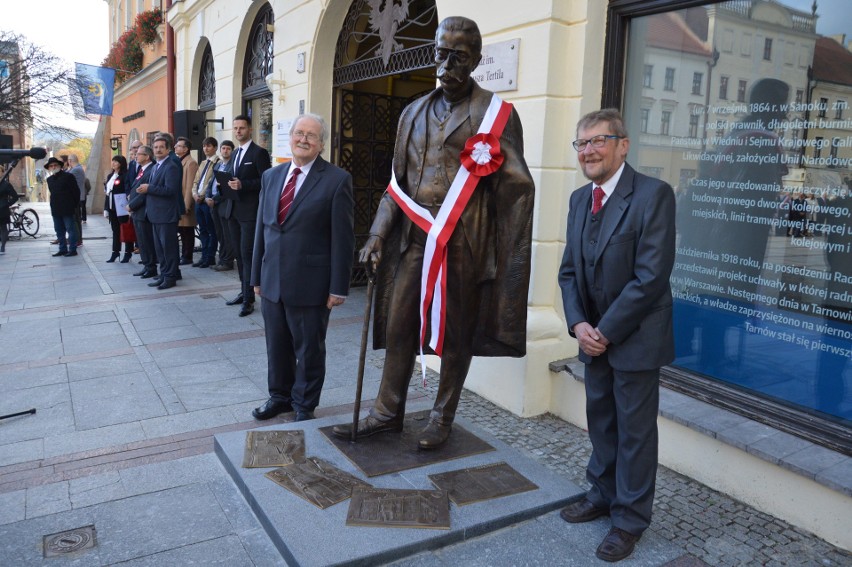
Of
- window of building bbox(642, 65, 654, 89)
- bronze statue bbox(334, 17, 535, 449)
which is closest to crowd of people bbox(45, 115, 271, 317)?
bronze statue bbox(334, 17, 535, 449)

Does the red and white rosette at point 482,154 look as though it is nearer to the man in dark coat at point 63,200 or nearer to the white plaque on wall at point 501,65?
the white plaque on wall at point 501,65

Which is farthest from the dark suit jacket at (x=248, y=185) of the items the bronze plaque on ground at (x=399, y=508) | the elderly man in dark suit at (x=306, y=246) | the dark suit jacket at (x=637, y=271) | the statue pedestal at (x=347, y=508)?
the dark suit jacket at (x=637, y=271)

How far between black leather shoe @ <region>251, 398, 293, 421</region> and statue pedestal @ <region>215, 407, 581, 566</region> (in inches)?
21.2

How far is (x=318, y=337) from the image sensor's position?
4.12m

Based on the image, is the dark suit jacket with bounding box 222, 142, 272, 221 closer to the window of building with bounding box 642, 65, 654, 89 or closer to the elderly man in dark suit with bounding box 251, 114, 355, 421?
the elderly man in dark suit with bounding box 251, 114, 355, 421

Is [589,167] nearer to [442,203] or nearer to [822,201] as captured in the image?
[442,203]

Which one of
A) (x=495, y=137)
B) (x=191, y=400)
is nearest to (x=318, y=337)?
(x=191, y=400)

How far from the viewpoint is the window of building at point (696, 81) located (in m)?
4.06

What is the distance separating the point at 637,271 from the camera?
2.67 m

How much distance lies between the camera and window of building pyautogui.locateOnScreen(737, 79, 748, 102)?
3787mm

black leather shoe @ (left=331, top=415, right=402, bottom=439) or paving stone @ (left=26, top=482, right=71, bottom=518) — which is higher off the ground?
black leather shoe @ (left=331, top=415, right=402, bottom=439)

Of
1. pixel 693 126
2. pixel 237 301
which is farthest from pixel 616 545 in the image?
pixel 237 301

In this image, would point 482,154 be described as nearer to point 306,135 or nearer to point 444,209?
point 444,209

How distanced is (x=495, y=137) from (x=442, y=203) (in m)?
0.41
